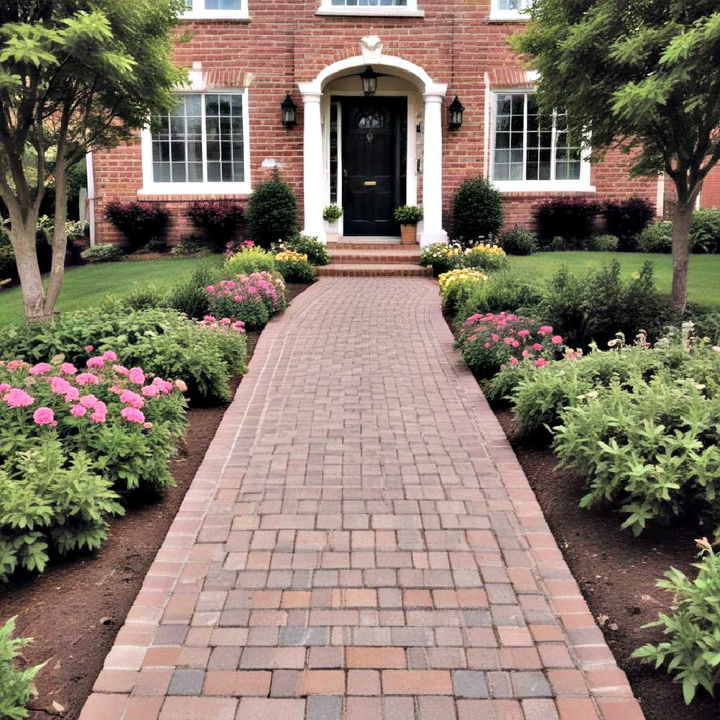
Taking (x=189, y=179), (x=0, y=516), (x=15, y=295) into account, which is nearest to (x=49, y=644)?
(x=0, y=516)

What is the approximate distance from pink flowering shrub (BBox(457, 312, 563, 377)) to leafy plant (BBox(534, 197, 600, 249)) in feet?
29.0

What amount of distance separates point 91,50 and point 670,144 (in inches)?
221

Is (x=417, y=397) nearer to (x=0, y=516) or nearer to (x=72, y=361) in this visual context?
(x=72, y=361)

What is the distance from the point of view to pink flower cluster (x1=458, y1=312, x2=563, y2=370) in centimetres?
677

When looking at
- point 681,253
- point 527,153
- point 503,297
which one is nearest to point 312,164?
point 527,153

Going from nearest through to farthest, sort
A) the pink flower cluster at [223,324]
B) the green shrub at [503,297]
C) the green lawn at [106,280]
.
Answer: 1. the pink flower cluster at [223,324]
2. the green shrub at [503,297]
3. the green lawn at [106,280]

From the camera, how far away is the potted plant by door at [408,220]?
51.6ft

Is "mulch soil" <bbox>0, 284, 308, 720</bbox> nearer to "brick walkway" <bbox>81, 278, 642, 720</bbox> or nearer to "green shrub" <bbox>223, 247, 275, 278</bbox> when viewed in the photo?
"brick walkway" <bbox>81, 278, 642, 720</bbox>

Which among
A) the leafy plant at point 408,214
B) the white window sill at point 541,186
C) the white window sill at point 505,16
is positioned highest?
the white window sill at point 505,16

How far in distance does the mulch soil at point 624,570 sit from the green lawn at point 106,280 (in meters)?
6.78

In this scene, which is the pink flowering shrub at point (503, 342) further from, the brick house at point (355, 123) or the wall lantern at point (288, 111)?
the wall lantern at point (288, 111)

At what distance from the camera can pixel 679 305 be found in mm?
8250

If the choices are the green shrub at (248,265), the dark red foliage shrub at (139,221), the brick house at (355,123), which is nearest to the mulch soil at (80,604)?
the green shrub at (248,265)

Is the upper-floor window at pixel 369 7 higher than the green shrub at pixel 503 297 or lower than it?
higher
